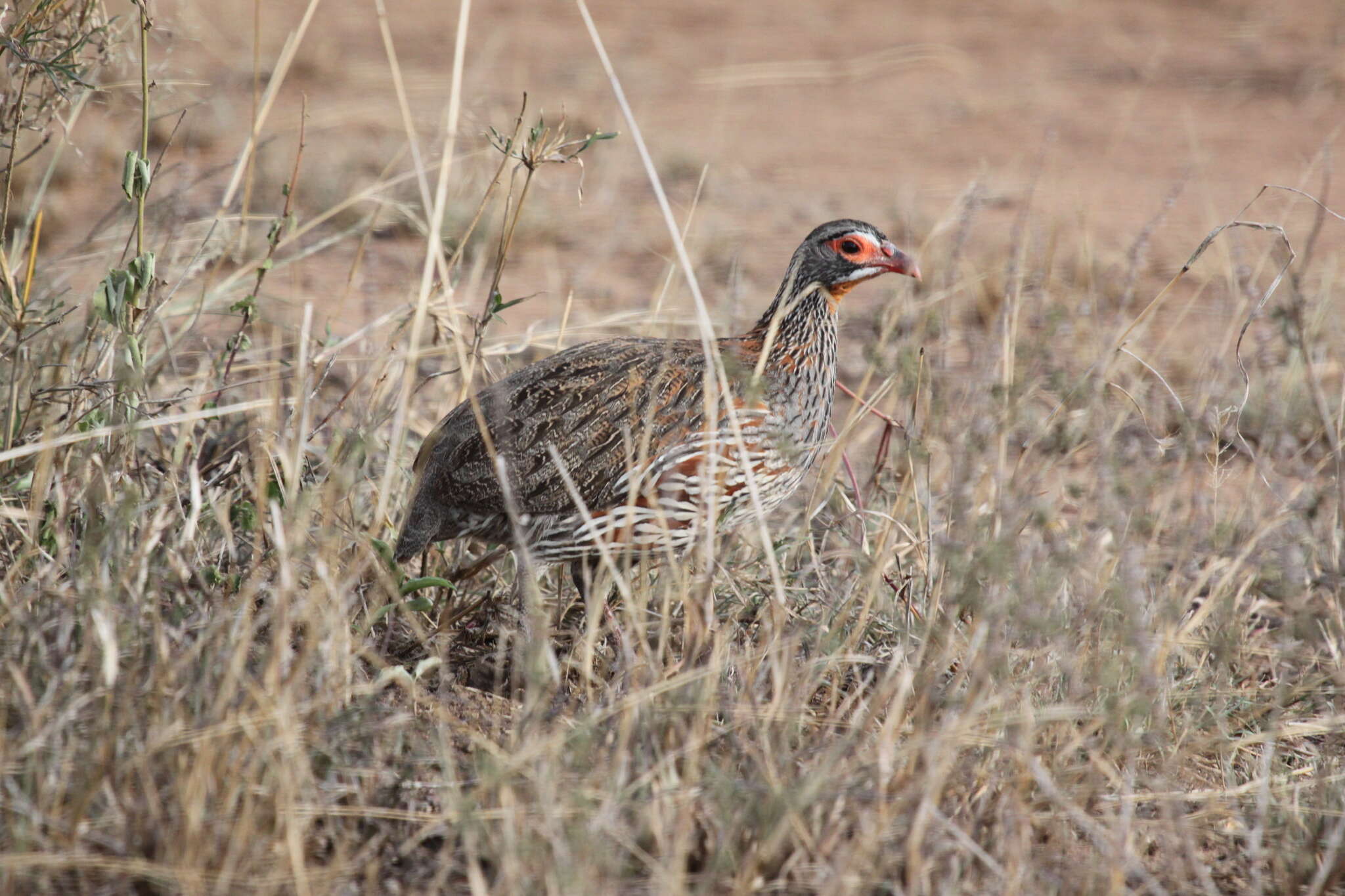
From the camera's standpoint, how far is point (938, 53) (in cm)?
1112

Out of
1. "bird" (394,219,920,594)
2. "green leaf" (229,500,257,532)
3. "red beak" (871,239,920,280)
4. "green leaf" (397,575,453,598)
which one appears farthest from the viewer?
"red beak" (871,239,920,280)

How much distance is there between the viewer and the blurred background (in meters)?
6.25

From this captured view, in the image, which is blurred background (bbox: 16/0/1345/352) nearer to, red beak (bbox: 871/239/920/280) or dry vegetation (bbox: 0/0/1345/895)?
red beak (bbox: 871/239/920/280)

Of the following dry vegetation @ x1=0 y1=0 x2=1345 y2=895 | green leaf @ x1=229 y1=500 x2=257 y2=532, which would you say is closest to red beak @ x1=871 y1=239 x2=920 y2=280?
dry vegetation @ x1=0 y1=0 x2=1345 y2=895

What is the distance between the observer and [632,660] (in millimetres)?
2953

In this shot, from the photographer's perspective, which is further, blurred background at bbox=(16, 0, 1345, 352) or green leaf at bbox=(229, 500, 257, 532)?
blurred background at bbox=(16, 0, 1345, 352)

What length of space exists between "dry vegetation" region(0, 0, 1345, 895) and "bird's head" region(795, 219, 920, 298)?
0.21 meters

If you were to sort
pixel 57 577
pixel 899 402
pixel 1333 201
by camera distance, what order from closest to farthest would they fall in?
pixel 57 577
pixel 899 402
pixel 1333 201

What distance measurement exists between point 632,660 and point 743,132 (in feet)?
23.1

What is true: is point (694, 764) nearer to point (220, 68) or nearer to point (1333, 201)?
point (1333, 201)

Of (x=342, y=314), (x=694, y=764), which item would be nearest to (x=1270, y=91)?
(x=342, y=314)

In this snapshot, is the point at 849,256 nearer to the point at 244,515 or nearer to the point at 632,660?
the point at 632,660

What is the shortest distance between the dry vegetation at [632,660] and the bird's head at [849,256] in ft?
0.69

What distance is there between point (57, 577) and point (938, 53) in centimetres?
941
